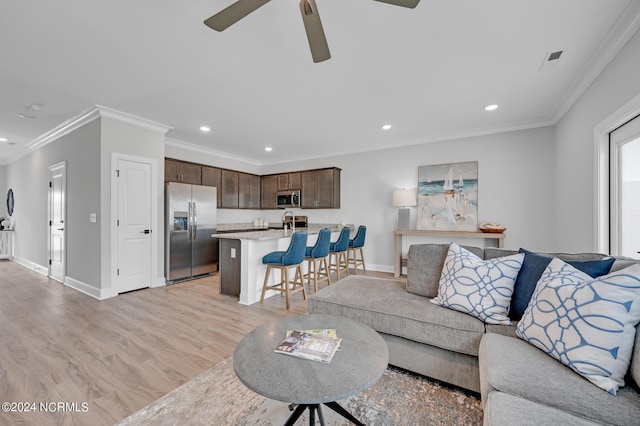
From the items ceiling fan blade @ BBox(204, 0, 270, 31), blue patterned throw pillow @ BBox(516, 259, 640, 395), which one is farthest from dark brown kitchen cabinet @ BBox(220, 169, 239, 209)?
blue patterned throw pillow @ BBox(516, 259, 640, 395)

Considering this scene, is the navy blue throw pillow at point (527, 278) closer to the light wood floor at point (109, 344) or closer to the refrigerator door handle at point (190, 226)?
the light wood floor at point (109, 344)

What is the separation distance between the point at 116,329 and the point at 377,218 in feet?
14.5

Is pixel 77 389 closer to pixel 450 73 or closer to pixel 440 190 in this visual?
pixel 450 73

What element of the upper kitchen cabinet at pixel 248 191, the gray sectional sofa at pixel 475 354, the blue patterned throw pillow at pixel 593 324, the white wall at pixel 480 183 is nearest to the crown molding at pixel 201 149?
the white wall at pixel 480 183

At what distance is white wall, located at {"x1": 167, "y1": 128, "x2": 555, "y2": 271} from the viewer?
4.11m

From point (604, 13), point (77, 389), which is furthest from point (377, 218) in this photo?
point (77, 389)

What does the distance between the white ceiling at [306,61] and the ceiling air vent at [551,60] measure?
49mm

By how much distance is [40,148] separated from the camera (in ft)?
16.8

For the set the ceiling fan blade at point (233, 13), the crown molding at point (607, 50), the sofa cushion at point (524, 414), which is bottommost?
the sofa cushion at point (524, 414)

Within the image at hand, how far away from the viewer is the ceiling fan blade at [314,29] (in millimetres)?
1480

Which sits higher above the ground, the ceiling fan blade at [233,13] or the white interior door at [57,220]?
the ceiling fan blade at [233,13]

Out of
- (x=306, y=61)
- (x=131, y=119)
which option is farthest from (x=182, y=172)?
(x=306, y=61)

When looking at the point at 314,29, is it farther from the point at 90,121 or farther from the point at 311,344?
the point at 90,121

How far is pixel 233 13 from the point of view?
154 centimetres
